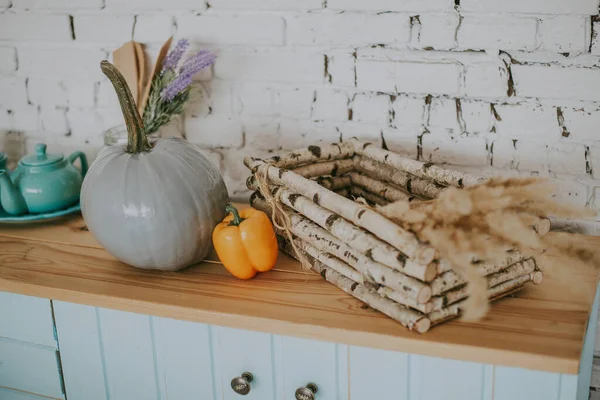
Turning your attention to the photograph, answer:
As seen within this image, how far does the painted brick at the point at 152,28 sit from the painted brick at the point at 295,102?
1.05ft

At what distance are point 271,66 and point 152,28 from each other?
320 millimetres

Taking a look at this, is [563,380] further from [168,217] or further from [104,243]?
[104,243]

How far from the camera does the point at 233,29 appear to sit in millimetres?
1443

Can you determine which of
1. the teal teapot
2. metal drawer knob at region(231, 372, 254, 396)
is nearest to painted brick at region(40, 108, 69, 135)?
the teal teapot

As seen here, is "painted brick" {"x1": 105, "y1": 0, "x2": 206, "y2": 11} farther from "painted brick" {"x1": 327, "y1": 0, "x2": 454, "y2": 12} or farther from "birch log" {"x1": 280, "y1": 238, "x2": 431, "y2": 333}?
"birch log" {"x1": 280, "y1": 238, "x2": 431, "y2": 333}

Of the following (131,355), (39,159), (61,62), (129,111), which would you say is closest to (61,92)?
(61,62)

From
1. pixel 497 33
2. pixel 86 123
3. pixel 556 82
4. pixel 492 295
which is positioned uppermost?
pixel 497 33

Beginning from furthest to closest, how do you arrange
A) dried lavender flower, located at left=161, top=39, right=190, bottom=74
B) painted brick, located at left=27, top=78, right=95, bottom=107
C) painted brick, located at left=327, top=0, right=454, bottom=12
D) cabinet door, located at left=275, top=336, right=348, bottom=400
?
painted brick, located at left=27, top=78, right=95, bottom=107 → dried lavender flower, located at left=161, top=39, right=190, bottom=74 → painted brick, located at left=327, top=0, right=454, bottom=12 → cabinet door, located at left=275, top=336, right=348, bottom=400

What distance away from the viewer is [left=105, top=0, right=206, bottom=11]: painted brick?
1455mm

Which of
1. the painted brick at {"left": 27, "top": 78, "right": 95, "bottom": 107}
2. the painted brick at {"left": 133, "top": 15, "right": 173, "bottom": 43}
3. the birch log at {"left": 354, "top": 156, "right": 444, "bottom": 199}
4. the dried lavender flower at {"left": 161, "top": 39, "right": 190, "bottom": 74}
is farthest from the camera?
the painted brick at {"left": 27, "top": 78, "right": 95, "bottom": 107}

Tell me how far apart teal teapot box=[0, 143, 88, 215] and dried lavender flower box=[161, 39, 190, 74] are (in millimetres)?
340

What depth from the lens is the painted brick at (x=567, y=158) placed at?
4.22 feet

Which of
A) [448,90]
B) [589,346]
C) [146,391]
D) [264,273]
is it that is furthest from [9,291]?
[589,346]

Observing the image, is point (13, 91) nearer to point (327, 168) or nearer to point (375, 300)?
point (327, 168)
